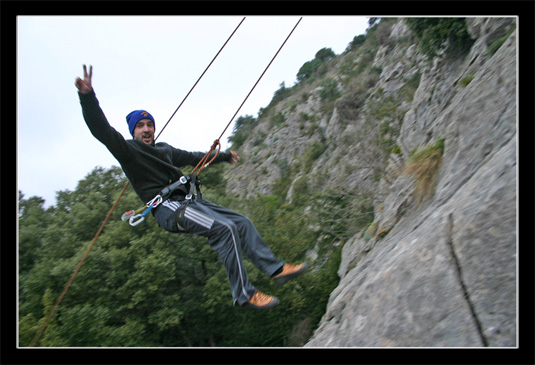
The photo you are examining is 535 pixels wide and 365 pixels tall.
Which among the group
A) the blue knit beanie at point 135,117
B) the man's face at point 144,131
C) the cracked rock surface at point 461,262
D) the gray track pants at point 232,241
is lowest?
the cracked rock surface at point 461,262

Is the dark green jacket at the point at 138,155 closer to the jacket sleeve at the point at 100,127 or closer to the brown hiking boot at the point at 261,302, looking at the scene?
the jacket sleeve at the point at 100,127

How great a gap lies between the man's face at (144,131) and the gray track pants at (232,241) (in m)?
0.95

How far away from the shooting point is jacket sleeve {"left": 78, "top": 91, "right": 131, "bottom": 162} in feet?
13.7

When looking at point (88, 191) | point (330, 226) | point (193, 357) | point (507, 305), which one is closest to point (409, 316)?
point (507, 305)

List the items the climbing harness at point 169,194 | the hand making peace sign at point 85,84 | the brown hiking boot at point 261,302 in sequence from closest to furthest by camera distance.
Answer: the hand making peace sign at point 85,84 < the brown hiking boot at point 261,302 < the climbing harness at point 169,194

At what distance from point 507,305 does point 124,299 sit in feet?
45.0

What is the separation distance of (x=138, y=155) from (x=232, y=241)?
140 cm

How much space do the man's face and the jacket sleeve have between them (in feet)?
1.79

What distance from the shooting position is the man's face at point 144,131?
16.8 ft

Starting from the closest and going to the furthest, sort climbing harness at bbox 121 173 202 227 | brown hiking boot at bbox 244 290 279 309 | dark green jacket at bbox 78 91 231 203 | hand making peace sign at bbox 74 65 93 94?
hand making peace sign at bbox 74 65 93 94, dark green jacket at bbox 78 91 231 203, brown hiking boot at bbox 244 290 279 309, climbing harness at bbox 121 173 202 227

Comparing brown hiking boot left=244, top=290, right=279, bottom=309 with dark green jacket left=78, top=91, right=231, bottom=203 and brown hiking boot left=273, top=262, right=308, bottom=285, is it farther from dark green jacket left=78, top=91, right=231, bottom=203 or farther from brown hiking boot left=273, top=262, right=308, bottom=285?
dark green jacket left=78, top=91, right=231, bottom=203

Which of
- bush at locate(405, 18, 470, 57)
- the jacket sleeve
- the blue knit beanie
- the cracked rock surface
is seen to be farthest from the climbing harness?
bush at locate(405, 18, 470, 57)

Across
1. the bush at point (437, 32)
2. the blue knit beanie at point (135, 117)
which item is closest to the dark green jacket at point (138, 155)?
the blue knit beanie at point (135, 117)

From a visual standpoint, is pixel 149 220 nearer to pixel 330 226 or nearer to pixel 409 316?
pixel 330 226
